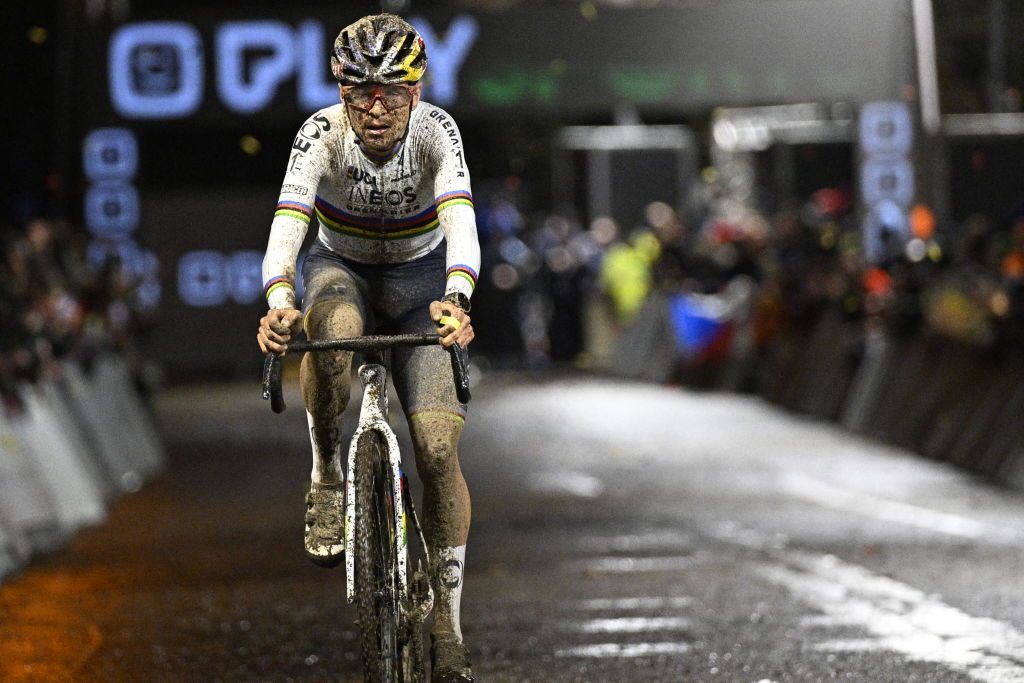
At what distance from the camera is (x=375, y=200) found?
7.56 m

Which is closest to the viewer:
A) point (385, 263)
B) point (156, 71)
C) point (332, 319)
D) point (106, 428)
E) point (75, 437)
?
point (332, 319)

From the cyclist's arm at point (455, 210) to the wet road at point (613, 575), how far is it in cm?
195

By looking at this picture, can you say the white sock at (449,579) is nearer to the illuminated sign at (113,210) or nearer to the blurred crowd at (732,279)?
the blurred crowd at (732,279)

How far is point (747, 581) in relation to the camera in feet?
37.0

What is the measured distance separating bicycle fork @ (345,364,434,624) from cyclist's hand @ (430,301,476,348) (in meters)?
0.42

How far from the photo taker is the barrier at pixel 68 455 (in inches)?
498

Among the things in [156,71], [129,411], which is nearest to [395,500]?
[129,411]

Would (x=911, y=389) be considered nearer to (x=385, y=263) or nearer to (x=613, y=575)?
(x=613, y=575)

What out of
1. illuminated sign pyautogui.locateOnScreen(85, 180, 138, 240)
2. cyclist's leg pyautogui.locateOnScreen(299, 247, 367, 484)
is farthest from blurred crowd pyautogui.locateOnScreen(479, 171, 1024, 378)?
cyclist's leg pyautogui.locateOnScreen(299, 247, 367, 484)

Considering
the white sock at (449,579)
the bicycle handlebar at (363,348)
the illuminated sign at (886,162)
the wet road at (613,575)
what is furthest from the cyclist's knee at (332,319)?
the illuminated sign at (886,162)

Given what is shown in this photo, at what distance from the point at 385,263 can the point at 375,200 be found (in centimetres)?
30

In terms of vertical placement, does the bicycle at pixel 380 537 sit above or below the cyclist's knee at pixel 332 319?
below

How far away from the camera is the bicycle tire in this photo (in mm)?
6824

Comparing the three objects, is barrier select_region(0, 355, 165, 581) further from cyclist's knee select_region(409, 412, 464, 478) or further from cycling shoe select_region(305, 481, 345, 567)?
cyclist's knee select_region(409, 412, 464, 478)
